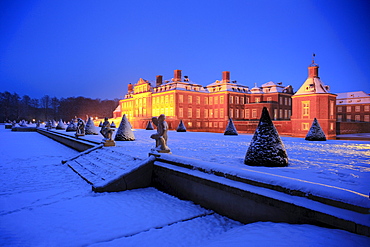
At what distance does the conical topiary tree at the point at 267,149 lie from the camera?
6.24 m

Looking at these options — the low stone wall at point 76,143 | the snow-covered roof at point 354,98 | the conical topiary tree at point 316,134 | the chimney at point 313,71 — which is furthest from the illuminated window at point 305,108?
the low stone wall at point 76,143

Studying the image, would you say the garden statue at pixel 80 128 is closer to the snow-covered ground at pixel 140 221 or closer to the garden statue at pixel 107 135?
the garden statue at pixel 107 135

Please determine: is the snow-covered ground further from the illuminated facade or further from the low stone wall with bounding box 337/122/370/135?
the illuminated facade

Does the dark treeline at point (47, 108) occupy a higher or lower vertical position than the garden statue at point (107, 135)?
higher

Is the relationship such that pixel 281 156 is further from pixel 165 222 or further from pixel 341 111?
pixel 341 111

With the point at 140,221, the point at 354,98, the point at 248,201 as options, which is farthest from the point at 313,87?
the point at 140,221

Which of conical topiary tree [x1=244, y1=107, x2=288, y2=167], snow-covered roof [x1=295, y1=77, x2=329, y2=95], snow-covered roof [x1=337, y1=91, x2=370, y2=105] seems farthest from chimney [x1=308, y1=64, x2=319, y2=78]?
conical topiary tree [x1=244, y1=107, x2=288, y2=167]

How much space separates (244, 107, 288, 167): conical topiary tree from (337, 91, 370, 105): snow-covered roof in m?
49.3

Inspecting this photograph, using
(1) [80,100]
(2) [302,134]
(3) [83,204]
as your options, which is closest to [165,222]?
(3) [83,204]

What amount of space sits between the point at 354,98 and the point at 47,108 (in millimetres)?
93897

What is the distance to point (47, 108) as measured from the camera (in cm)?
8825

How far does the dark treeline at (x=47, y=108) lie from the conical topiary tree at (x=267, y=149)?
86995mm

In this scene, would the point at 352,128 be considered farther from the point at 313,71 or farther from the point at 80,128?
the point at 80,128

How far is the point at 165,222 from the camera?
5039 mm
